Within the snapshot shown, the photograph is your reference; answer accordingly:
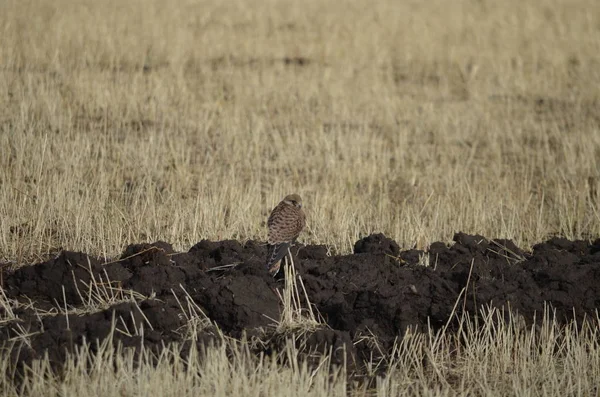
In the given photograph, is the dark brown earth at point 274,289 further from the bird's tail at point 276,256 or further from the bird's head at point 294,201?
the bird's head at point 294,201

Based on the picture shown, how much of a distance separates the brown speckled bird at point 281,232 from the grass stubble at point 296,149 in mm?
549

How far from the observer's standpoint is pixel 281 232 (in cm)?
702

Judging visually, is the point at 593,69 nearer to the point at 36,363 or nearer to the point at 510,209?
the point at 510,209

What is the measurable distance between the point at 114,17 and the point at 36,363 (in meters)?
14.6

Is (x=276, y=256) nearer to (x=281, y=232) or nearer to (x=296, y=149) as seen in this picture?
(x=281, y=232)

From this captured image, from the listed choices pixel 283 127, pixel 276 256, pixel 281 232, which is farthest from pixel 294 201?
pixel 283 127

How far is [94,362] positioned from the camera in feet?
18.2

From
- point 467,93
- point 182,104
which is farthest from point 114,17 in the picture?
point 467,93

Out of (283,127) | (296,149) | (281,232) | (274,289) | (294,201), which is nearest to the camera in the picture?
(274,289)

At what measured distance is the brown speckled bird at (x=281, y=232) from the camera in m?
6.95

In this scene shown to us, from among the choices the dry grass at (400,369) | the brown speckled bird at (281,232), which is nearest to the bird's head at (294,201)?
the brown speckled bird at (281,232)

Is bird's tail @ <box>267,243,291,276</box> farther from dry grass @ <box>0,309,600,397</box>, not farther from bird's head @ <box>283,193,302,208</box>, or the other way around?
dry grass @ <box>0,309,600,397</box>

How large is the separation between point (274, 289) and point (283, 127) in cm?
654

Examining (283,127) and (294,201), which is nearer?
(294,201)
